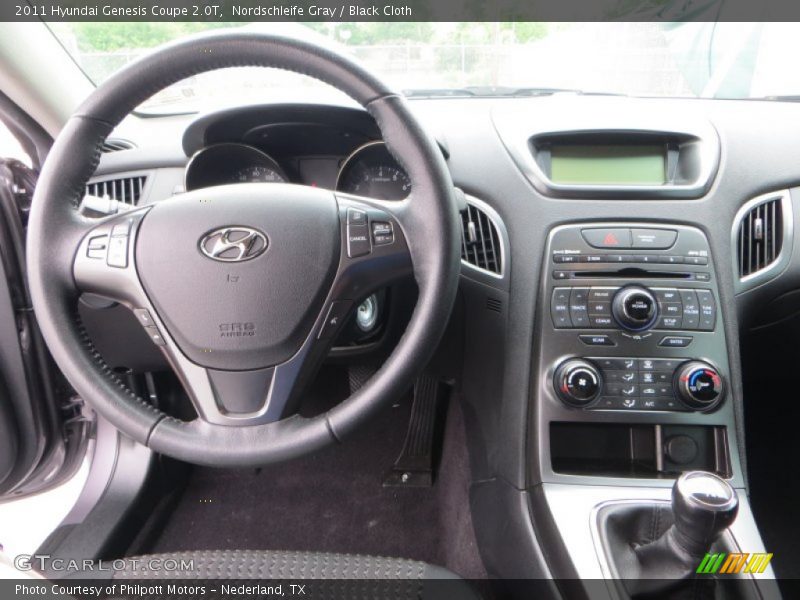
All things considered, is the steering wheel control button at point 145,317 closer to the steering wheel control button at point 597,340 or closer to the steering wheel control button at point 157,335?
the steering wheel control button at point 157,335

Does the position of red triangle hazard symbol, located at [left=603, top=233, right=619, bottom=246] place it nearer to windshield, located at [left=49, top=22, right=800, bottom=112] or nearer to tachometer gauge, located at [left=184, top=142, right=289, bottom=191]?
windshield, located at [left=49, top=22, right=800, bottom=112]

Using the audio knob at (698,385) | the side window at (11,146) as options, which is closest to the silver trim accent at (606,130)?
the audio knob at (698,385)

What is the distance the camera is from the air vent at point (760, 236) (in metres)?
1.18

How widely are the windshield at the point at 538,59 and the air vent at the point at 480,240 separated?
15.4 inches

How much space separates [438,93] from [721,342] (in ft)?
2.79

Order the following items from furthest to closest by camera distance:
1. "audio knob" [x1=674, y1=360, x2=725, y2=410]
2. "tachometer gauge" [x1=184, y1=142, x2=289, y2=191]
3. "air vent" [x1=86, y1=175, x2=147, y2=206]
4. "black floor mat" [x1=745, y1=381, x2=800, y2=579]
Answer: "black floor mat" [x1=745, y1=381, x2=800, y2=579], "air vent" [x1=86, y1=175, x2=147, y2=206], "tachometer gauge" [x1=184, y1=142, x2=289, y2=191], "audio knob" [x1=674, y1=360, x2=725, y2=410]

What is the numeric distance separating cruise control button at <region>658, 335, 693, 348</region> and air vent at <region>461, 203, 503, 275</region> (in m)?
0.33

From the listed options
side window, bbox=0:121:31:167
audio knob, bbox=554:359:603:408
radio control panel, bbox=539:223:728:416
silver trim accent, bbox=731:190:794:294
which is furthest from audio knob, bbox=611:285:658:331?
side window, bbox=0:121:31:167

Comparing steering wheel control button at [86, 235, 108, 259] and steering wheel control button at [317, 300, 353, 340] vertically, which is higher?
steering wheel control button at [86, 235, 108, 259]

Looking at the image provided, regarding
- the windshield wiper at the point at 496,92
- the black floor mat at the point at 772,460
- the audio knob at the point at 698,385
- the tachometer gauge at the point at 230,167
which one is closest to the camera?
the audio knob at the point at 698,385

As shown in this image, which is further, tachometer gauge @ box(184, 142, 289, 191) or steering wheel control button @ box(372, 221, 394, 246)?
tachometer gauge @ box(184, 142, 289, 191)

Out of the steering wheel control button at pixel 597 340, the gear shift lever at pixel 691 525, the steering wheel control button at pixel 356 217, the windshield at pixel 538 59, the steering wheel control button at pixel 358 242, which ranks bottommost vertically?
the gear shift lever at pixel 691 525

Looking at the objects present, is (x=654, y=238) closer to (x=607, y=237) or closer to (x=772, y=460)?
(x=607, y=237)

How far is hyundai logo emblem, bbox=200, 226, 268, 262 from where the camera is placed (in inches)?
34.0
